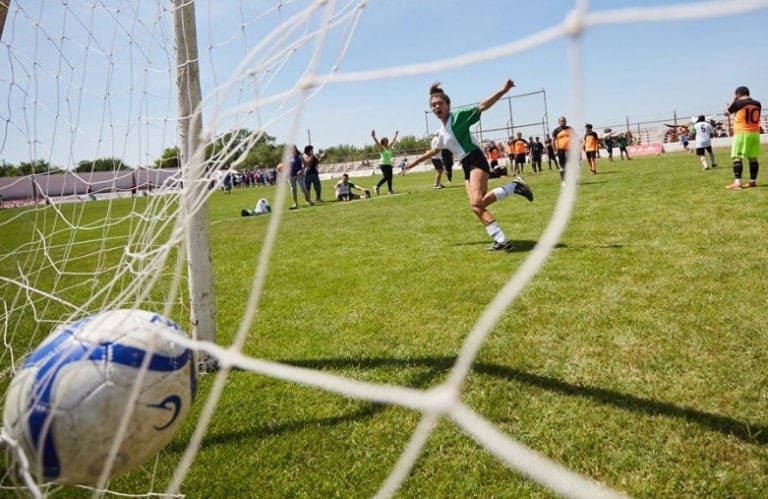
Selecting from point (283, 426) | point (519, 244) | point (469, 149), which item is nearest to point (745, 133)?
point (519, 244)

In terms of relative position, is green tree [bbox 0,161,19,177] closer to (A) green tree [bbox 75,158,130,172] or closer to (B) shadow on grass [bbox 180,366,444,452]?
(A) green tree [bbox 75,158,130,172]

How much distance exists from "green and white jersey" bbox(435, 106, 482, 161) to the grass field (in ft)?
3.82

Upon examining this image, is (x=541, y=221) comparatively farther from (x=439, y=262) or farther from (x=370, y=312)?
(x=370, y=312)

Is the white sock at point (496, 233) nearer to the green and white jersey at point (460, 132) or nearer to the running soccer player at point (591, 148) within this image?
the green and white jersey at point (460, 132)

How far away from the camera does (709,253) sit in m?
4.76

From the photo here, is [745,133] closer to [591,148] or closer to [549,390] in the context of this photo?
[591,148]

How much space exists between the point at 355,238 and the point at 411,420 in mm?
5338

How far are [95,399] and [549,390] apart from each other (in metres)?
2.03

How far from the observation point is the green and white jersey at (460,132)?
596 cm

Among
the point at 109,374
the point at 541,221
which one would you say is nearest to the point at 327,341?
the point at 109,374

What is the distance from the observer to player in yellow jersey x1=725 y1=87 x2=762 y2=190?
28.1 feet

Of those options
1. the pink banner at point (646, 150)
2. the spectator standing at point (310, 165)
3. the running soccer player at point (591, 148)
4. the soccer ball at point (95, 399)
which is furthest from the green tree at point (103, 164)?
the pink banner at point (646, 150)

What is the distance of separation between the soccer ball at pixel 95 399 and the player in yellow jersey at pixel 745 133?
9.47 meters

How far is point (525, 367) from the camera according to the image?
2928 mm
